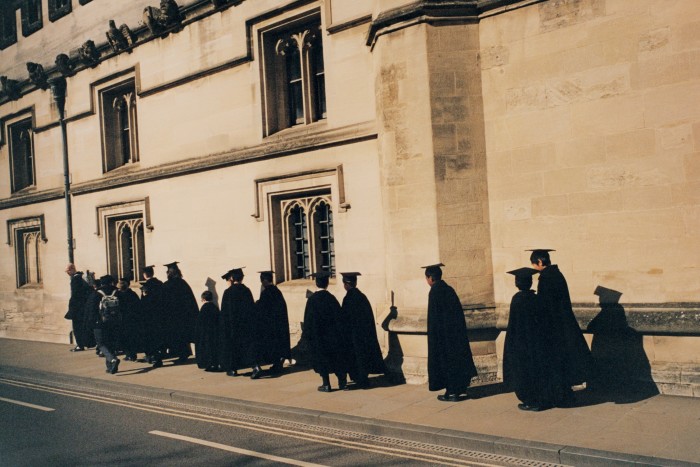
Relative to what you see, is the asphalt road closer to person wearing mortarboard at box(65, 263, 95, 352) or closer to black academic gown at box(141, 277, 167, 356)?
black academic gown at box(141, 277, 167, 356)

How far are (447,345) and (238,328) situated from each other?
13.9 ft

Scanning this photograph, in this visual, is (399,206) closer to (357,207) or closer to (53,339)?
(357,207)

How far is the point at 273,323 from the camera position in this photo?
11.3m

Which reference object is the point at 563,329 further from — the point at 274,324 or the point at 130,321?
the point at 130,321

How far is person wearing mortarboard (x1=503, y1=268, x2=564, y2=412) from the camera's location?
25.1 feet

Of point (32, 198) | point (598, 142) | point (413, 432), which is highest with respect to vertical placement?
point (32, 198)

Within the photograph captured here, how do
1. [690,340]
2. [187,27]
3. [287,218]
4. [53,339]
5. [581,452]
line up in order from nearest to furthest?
[581,452] → [690,340] → [287,218] → [187,27] → [53,339]

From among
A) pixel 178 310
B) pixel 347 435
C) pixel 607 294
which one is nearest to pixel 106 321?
pixel 178 310

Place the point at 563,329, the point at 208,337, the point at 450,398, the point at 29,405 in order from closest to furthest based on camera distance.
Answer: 1. the point at 563,329
2. the point at 450,398
3. the point at 29,405
4. the point at 208,337

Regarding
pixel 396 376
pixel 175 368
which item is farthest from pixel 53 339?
pixel 396 376

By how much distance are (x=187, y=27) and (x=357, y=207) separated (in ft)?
20.2

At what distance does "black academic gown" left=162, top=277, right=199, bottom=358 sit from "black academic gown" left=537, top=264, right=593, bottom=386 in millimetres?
7591

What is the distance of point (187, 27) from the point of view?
47.3ft

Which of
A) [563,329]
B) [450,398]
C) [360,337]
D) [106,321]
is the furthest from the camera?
[106,321]
